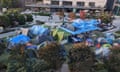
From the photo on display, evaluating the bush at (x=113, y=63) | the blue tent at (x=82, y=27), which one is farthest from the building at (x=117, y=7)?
the bush at (x=113, y=63)

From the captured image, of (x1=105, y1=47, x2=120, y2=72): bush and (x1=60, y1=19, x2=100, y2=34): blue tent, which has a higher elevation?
(x1=105, y1=47, x2=120, y2=72): bush

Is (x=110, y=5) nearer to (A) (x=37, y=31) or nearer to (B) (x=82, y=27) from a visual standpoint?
(B) (x=82, y=27)

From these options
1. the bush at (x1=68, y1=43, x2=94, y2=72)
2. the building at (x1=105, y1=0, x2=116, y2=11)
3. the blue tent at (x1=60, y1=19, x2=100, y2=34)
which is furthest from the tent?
the building at (x1=105, y1=0, x2=116, y2=11)

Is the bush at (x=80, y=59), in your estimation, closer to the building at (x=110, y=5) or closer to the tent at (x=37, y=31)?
the tent at (x=37, y=31)

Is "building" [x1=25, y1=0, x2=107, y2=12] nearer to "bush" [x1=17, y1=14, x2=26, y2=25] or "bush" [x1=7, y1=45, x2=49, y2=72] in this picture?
"bush" [x1=17, y1=14, x2=26, y2=25]

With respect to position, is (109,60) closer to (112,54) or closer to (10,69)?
(112,54)

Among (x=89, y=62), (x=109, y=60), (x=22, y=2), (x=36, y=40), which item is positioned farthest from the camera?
(x=22, y=2)

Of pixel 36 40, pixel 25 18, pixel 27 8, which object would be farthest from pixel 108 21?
pixel 27 8

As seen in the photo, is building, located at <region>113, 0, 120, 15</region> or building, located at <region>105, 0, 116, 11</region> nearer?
building, located at <region>113, 0, 120, 15</region>
